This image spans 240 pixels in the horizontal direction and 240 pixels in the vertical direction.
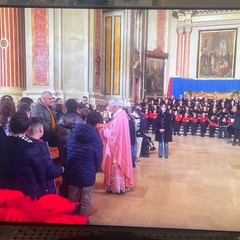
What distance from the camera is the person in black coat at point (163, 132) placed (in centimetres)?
247

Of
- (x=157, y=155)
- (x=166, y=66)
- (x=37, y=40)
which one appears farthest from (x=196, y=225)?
(x=37, y=40)

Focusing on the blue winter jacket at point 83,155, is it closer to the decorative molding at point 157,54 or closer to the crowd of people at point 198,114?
the crowd of people at point 198,114

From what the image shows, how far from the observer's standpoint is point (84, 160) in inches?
92.5

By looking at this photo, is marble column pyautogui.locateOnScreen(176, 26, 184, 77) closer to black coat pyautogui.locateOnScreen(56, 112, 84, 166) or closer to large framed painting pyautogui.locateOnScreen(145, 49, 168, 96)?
large framed painting pyautogui.locateOnScreen(145, 49, 168, 96)

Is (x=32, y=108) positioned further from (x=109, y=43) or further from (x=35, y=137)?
(x=109, y=43)

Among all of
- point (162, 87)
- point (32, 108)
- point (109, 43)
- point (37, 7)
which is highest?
point (37, 7)

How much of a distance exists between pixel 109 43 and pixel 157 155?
1.00m

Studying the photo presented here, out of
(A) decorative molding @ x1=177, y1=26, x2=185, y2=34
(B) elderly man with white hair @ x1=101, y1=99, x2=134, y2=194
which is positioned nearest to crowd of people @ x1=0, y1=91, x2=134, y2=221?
(B) elderly man with white hair @ x1=101, y1=99, x2=134, y2=194

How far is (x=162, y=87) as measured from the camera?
2.55m

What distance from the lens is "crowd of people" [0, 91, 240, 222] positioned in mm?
2299

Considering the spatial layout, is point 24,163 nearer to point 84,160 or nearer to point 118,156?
point 84,160

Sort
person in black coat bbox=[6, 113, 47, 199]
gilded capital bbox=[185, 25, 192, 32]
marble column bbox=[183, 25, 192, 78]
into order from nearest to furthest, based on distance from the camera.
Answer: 1. person in black coat bbox=[6, 113, 47, 199]
2. gilded capital bbox=[185, 25, 192, 32]
3. marble column bbox=[183, 25, 192, 78]

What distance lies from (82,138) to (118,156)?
0.34 meters

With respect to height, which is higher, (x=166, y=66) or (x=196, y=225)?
(x=166, y=66)
